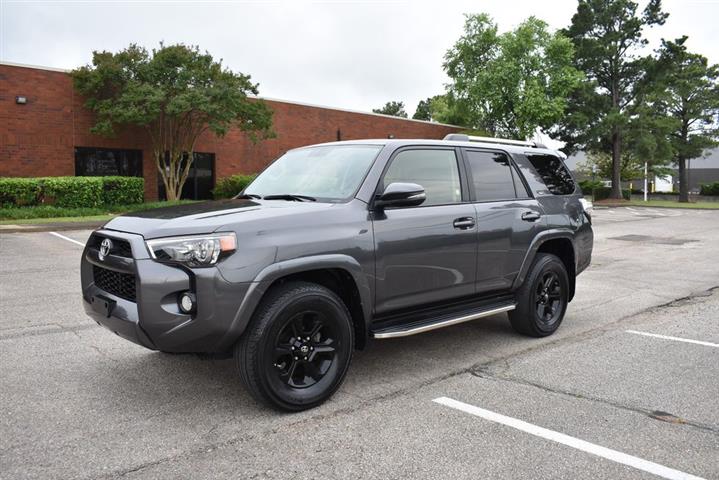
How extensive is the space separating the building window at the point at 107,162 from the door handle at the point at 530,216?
2127 centimetres

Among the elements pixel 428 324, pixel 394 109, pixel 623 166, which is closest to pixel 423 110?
pixel 394 109

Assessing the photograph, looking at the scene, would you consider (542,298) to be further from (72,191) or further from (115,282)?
(72,191)

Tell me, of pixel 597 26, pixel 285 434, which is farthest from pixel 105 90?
pixel 597 26

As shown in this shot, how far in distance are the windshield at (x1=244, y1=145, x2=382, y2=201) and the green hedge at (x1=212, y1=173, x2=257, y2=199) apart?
69.1ft

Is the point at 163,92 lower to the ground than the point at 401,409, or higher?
higher

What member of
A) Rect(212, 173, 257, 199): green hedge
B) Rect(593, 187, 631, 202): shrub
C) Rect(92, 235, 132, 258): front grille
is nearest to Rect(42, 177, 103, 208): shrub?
Rect(212, 173, 257, 199): green hedge

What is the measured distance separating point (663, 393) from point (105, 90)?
2250 centimetres

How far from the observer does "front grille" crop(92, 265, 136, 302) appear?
3.82 m

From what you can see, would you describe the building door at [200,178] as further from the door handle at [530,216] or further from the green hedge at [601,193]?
the green hedge at [601,193]

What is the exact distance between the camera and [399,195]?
4266mm

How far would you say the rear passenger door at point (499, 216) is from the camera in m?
5.20

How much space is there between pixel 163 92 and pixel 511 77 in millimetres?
27460

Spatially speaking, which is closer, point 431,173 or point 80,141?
point 431,173

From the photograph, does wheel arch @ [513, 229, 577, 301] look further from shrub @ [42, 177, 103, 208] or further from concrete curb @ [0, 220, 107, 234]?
shrub @ [42, 177, 103, 208]
